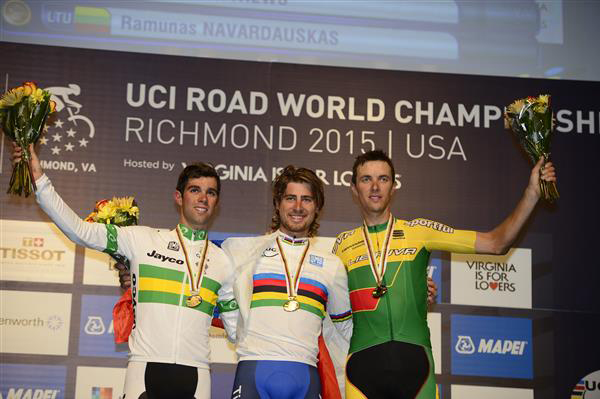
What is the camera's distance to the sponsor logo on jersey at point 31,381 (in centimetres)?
419

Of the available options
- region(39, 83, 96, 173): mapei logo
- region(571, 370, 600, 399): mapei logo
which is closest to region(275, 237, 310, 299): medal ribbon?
region(39, 83, 96, 173): mapei logo

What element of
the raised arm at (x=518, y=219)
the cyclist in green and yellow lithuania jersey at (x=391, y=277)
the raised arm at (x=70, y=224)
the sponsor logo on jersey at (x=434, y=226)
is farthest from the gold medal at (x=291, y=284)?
the raised arm at (x=518, y=219)

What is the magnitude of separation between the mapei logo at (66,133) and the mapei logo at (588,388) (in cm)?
324

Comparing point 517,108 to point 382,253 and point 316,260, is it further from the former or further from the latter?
point 316,260

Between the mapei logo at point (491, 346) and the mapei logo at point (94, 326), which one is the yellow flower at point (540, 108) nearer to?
the mapei logo at point (491, 346)

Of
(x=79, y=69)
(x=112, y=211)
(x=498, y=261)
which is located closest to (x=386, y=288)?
(x=112, y=211)

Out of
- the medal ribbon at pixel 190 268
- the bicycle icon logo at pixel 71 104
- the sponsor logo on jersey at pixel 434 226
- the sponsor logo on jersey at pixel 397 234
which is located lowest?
the medal ribbon at pixel 190 268

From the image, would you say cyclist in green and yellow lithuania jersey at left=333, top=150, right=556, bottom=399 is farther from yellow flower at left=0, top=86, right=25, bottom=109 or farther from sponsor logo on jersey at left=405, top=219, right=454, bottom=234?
yellow flower at left=0, top=86, right=25, bottom=109

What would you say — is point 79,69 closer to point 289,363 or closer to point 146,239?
point 146,239

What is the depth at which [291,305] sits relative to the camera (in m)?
2.98

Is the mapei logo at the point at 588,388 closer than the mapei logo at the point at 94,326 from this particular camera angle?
No

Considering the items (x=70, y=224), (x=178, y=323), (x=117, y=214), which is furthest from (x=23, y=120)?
(x=178, y=323)

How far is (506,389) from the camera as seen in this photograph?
4441 mm

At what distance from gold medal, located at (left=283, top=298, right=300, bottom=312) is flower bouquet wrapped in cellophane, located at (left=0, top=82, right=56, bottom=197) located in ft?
3.60
